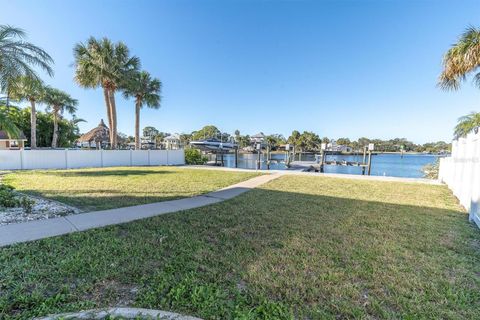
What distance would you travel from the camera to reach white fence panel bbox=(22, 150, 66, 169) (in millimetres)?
15203

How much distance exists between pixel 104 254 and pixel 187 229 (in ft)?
4.74

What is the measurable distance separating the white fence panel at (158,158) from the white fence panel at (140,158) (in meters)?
0.42

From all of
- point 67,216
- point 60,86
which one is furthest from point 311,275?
point 60,86

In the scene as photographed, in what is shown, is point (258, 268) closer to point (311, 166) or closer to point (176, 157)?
point (176, 157)

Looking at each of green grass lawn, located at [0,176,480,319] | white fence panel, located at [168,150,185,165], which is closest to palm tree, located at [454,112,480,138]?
green grass lawn, located at [0,176,480,319]

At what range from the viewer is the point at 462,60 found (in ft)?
28.6

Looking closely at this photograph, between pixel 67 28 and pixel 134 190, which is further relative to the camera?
pixel 67 28

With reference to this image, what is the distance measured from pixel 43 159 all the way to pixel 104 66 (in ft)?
26.8

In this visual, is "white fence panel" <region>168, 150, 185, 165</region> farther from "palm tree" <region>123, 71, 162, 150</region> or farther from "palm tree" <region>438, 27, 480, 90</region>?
"palm tree" <region>438, 27, 480, 90</region>

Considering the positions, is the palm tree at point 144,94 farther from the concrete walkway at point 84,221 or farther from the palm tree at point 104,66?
the concrete walkway at point 84,221

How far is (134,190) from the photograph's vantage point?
815 cm

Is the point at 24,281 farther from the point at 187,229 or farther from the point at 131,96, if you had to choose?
the point at 131,96

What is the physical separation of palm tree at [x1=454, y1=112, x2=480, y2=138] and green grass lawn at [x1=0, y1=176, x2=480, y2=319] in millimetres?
14095

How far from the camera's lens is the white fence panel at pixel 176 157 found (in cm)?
2116
